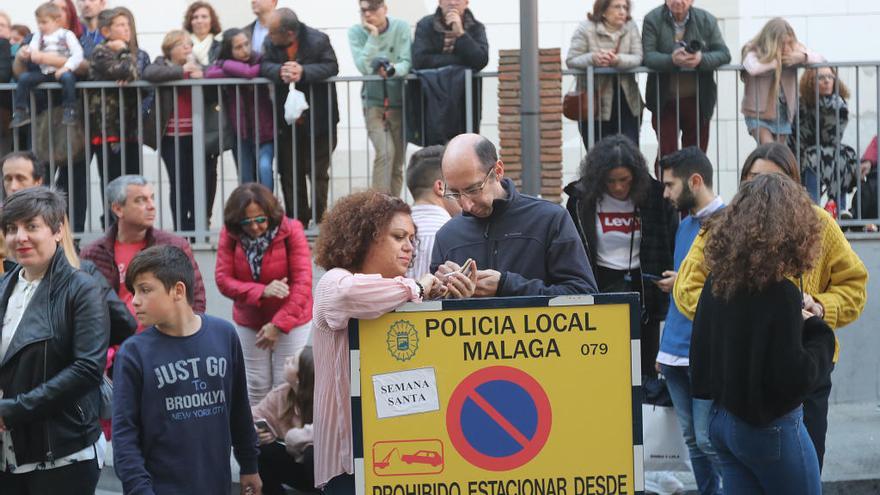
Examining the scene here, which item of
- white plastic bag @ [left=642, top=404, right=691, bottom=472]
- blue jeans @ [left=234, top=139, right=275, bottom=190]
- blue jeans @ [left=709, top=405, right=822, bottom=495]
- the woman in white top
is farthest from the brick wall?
blue jeans @ [left=709, top=405, right=822, bottom=495]

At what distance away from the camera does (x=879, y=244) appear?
10.4m

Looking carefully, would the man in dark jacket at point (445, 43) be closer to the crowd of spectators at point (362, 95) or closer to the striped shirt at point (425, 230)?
the crowd of spectators at point (362, 95)

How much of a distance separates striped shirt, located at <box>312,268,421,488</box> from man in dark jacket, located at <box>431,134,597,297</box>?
631mm

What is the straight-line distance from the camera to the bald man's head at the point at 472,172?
5387 millimetres

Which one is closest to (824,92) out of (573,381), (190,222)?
(190,222)

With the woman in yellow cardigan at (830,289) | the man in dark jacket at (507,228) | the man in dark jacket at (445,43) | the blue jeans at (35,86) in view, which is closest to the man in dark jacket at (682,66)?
the man in dark jacket at (445,43)

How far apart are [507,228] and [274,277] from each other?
3.59 meters

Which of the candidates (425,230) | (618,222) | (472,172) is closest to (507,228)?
(472,172)

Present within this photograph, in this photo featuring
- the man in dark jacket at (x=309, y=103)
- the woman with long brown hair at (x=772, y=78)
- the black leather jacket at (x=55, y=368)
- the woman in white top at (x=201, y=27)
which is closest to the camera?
the black leather jacket at (x=55, y=368)

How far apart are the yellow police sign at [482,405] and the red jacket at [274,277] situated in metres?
4.10

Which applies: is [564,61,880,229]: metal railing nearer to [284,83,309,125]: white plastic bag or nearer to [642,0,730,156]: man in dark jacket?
[642,0,730,156]: man in dark jacket

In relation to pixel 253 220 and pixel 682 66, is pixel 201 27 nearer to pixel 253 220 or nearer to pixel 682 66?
pixel 253 220

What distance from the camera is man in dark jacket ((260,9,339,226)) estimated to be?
1045 cm

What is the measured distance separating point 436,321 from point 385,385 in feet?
0.89
